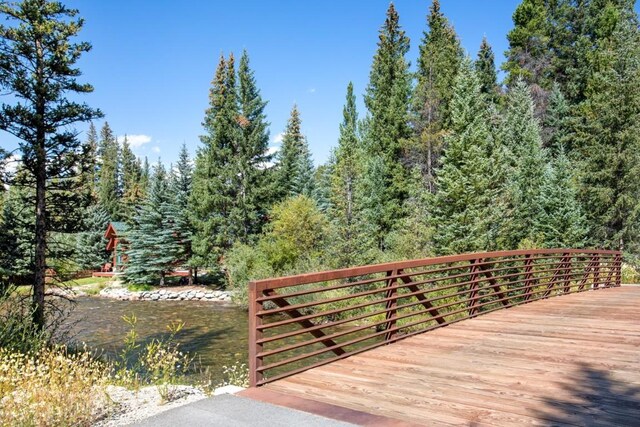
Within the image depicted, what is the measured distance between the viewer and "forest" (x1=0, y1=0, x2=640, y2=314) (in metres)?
15.2

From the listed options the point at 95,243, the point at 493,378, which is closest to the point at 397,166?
the point at 95,243

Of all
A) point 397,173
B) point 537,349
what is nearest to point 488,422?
point 537,349

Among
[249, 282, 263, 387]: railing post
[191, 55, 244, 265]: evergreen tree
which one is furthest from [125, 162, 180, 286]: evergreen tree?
[249, 282, 263, 387]: railing post

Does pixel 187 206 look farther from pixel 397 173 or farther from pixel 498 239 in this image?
pixel 498 239

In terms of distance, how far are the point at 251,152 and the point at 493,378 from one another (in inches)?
1237

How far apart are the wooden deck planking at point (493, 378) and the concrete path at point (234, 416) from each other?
375 millimetres

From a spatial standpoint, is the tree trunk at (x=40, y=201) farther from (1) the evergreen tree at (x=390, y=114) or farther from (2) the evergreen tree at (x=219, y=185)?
(1) the evergreen tree at (x=390, y=114)

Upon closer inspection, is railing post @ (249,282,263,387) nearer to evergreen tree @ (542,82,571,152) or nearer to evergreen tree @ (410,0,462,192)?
evergreen tree @ (410,0,462,192)

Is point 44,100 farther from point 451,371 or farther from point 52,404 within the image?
point 451,371

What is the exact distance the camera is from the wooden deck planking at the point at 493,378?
3.37 meters

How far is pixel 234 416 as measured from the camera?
10.6ft

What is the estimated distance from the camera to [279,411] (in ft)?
11.0

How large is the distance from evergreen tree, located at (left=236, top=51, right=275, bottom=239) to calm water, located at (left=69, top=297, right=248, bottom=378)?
828 centimetres

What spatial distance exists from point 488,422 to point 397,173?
104 ft
